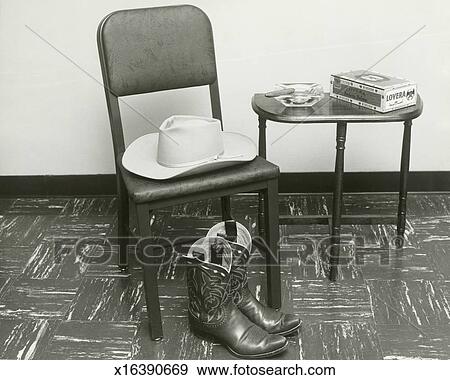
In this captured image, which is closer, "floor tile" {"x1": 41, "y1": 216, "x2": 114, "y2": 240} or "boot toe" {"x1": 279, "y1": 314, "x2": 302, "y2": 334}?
"boot toe" {"x1": 279, "y1": 314, "x2": 302, "y2": 334}

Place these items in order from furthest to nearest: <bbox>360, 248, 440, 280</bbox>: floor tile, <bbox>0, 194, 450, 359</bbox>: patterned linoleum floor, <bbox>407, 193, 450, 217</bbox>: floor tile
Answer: <bbox>407, 193, 450, 217</bbox>: floor tile < <bbox>360, 248, 440, 280</bbox>: floor tile < <bbox>0, 194, 450, 359</bbox>: patterned linoleum floor

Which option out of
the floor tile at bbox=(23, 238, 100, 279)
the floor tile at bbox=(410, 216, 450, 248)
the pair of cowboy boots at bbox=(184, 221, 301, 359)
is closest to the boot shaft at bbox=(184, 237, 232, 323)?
the pair of cowboy boots at bbox=(184, 221, 301, 359)

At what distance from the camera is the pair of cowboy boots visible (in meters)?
2.14

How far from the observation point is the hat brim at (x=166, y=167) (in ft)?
7.11

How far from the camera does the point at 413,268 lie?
8.62ft

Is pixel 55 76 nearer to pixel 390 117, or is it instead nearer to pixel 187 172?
pixel 187 172

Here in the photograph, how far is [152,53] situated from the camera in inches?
97.4

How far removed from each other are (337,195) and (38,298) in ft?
3.53

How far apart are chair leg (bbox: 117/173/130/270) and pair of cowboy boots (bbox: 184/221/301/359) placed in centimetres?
40

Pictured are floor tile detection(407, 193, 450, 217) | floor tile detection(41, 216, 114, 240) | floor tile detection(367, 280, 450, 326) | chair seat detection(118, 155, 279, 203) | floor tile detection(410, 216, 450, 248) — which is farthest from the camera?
floor tile detection(407, 193, 450, 217)

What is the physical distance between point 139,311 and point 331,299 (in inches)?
25.2

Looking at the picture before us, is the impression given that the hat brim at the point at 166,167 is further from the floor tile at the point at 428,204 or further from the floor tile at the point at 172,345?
the floor tile at the point at 428,204

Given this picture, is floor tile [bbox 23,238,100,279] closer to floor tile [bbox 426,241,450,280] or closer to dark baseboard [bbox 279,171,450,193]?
dark baseboard [bbox 279,171,450,193]
